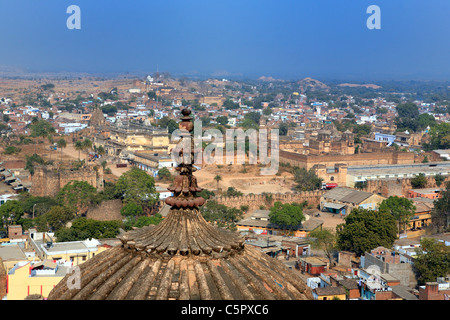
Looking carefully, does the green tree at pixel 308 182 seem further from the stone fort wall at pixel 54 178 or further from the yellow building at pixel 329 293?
the yellow building at pixel 329 293

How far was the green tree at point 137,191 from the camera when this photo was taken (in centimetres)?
2462

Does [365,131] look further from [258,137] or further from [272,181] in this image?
[272,181]

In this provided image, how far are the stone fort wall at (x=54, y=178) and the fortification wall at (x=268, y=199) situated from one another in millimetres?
5659

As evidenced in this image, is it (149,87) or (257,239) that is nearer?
(257,239)

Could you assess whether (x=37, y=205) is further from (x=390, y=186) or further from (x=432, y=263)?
(x=390, y=186)

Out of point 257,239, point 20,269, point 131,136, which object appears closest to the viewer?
point 20,269

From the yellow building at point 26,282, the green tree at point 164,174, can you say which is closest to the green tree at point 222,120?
the green tree at point 164,174

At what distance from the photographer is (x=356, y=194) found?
26797 mm

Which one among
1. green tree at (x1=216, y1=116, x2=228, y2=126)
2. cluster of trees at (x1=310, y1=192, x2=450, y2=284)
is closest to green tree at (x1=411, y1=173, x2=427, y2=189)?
cluster of trees at (x1=310, y1=192, x2=450, y2=284)

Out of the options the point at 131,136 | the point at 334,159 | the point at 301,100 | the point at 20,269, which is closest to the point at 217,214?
the point at 20,269

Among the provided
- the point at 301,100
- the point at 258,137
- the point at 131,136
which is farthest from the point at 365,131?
the point at 301,100
